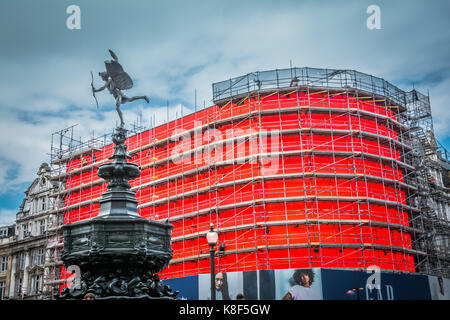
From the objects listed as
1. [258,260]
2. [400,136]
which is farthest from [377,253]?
[400,136]

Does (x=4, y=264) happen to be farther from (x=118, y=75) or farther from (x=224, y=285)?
(x=118, y=75)

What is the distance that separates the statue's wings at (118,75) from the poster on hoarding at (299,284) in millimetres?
Answer: 20124

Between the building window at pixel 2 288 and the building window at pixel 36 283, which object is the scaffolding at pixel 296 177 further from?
the building window at pixel 2 288

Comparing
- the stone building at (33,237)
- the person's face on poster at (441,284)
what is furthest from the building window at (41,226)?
the person's face on poster at (441,284)

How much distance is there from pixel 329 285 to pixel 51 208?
105ft

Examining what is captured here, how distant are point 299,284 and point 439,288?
1146cm

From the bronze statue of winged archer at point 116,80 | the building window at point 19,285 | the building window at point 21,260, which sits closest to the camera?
the bronze statue of winged archer at point 116,80

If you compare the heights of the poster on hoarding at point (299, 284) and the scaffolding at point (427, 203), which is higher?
the scaffolding at point (427, 203)

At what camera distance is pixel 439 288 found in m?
35.0

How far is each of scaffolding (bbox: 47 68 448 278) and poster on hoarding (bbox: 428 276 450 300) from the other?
3.64 ft

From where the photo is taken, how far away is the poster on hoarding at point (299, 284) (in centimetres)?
2983

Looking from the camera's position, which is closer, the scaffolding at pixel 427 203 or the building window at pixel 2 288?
the scaffolding at pixel 427 203

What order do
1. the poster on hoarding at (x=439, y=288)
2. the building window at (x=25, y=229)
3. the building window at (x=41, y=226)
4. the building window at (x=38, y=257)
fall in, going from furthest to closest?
the building window at (x=25, y=229) < the building window at (x=41, y=226) < the building window at (x=38, y=257) < the poster on hoarding at (x=439, y=288)
